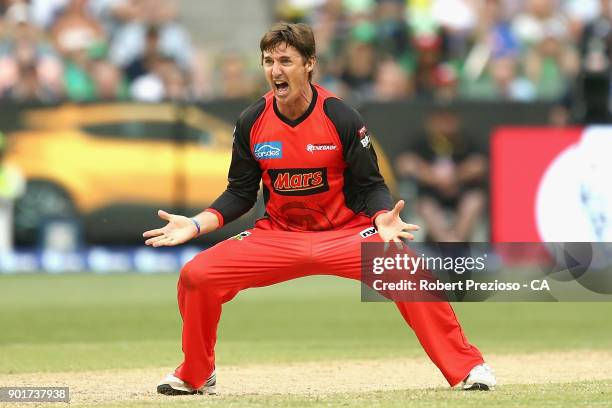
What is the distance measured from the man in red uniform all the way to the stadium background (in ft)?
7.75

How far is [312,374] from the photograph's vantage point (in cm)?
1024

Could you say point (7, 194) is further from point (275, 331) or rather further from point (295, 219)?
point (295, 219)

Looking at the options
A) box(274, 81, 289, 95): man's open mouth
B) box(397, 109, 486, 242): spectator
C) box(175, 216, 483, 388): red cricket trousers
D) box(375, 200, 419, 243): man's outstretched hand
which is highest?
box(274, 81, 289, 95): man's open mouth

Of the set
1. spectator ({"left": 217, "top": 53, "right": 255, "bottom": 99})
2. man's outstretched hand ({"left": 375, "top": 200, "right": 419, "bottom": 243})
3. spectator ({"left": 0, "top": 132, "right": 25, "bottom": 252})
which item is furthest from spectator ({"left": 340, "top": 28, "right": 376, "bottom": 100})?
man's outstretched hand ({"left": 375, "top": 200, "right": 419, "bottom": 243})

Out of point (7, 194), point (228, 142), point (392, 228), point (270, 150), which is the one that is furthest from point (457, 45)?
point (392, 228)

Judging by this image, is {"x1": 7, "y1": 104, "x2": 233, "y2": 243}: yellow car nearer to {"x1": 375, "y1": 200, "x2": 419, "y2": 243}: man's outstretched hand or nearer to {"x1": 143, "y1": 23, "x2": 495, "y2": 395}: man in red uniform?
{"x1": 143, "y1": 23, "x2": 495, "y2": 395}: man in red uniform

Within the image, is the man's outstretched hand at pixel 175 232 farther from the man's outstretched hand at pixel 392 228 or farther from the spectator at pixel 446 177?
the spectator at pixel 446 177

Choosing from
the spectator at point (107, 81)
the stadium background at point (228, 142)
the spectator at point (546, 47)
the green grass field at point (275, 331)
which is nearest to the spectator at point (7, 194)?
the stadium background at point (228, 142)

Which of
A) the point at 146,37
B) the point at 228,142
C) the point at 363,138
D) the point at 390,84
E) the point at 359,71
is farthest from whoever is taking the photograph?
the point at 146,37

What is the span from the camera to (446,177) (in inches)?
712

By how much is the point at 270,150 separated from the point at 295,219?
509 millimetres

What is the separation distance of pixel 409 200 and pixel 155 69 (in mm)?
4315

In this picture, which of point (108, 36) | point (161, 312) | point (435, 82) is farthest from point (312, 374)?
point (108, 36)

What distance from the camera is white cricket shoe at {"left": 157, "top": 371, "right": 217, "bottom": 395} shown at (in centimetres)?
871
